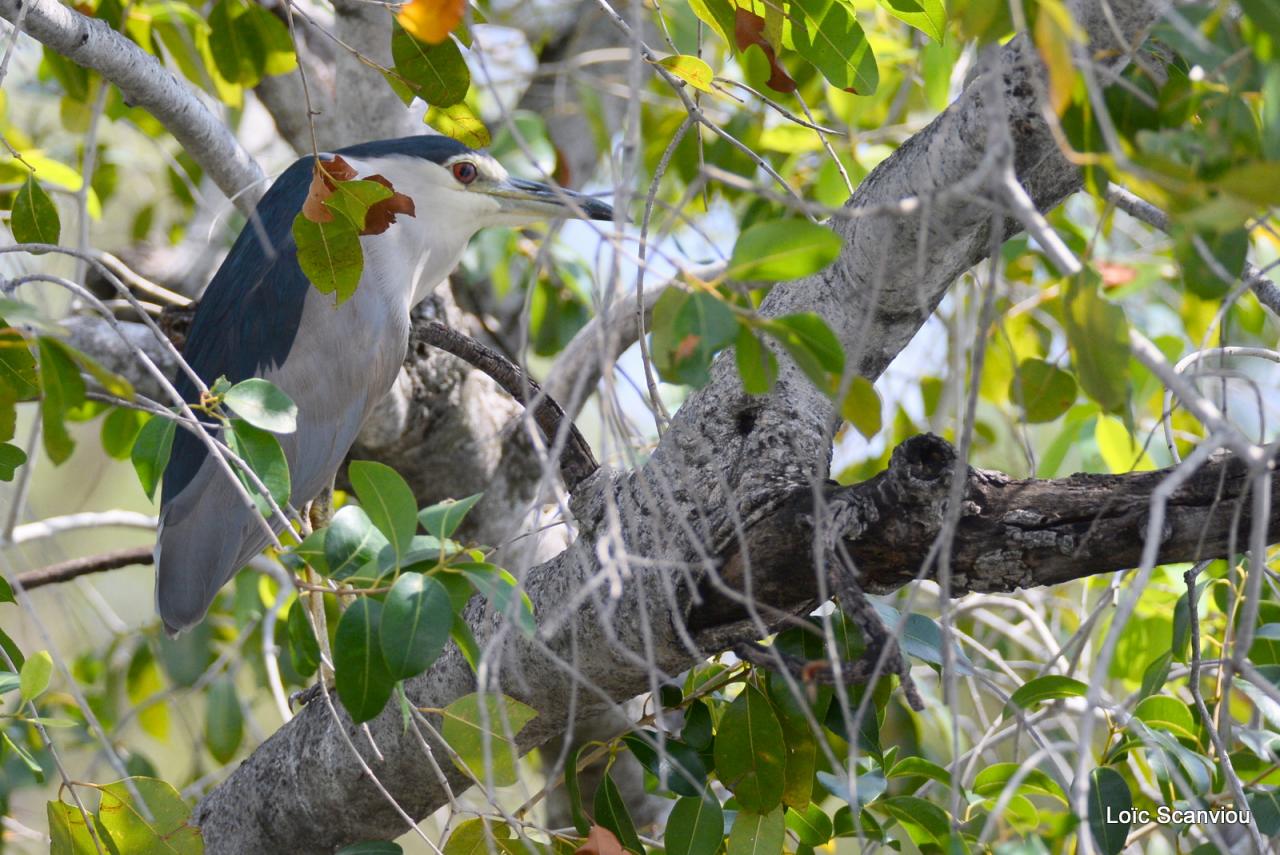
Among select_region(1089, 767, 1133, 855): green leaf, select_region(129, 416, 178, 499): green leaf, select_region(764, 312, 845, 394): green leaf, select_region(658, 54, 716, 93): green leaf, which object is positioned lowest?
select_region(1089, 767, 1133, 855): green leaf

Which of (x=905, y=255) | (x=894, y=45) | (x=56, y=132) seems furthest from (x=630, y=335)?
(x=56, y=132)

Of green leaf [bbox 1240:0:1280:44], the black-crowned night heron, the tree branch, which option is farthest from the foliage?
the tree branch

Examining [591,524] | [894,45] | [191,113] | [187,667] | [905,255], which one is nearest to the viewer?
[905,255]

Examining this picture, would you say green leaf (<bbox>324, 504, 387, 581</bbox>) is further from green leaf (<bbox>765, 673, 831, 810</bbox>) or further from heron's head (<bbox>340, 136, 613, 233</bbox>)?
heron's head (<bbox>340, 136, 613, 233</bbox>)

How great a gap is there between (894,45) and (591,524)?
1.31 metres

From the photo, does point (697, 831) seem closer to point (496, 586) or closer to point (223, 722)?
point (496, 586)

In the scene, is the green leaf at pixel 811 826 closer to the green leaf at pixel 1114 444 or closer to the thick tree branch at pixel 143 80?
the green leaf at pixel 1114 444

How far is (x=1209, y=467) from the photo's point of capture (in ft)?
3.86

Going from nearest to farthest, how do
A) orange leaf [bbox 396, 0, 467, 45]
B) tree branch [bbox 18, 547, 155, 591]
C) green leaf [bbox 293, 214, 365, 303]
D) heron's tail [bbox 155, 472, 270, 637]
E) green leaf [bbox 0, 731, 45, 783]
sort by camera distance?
orange leaf [bbox 396, 0, 467, 45], green leaf [bbox 293, 214, 365, 303], green leaf [bbox 0, 731, 45, 783], tree branch [bbox 18, 547, 155, 591], heron's tail [bbox 155, 472, 270, 637]

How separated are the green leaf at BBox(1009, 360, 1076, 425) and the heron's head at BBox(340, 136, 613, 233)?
1239mm

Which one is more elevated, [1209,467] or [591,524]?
[1209,467]

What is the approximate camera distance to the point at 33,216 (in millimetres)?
1564

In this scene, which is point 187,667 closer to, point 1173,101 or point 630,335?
point 630,335

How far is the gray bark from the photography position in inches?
51.6
